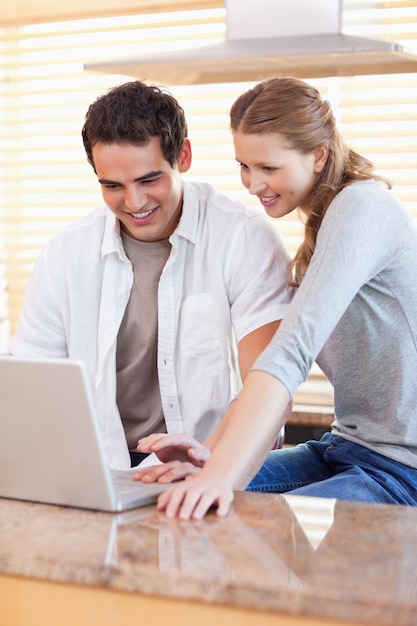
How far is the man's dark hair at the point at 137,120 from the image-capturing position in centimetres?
205

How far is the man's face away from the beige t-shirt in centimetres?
7

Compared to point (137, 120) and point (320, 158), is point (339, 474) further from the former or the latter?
point (137, 120)

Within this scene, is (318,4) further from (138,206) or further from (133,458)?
(133,458)

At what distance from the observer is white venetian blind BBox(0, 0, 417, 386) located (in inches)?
119

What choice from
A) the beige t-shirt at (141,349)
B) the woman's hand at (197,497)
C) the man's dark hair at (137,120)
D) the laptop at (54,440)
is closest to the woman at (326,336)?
the woman's hand at (197,497)

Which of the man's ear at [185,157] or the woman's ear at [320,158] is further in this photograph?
the man's ear at [185,157]

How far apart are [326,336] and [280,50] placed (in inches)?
28.6

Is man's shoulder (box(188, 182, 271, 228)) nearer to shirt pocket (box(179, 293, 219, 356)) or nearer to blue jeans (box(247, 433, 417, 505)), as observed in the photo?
shirt pocket (box(179, 293, 219, 356))

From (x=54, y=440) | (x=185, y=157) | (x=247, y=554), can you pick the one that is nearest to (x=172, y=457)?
(x=54, y=440)

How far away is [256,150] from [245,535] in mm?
955

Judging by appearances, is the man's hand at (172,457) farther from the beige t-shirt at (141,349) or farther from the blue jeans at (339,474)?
the beige t-shirt at (141,349)

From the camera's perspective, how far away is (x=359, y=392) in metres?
1.81

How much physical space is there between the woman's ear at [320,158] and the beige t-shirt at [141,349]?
18.3 inches

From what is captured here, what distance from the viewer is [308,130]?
1.90m
